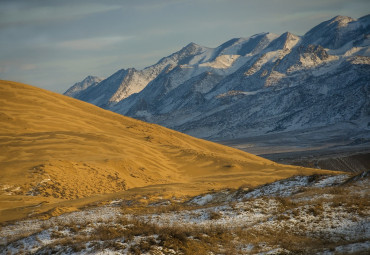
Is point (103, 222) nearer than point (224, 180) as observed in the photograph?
Yes

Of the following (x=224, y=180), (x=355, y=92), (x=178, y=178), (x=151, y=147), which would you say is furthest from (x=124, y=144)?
(x=355, y=92)

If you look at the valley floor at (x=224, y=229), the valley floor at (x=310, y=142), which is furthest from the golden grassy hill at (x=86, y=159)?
the valley floor at (x=310, y=142)

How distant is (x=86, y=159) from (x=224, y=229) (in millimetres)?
24027

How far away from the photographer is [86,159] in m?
35.8

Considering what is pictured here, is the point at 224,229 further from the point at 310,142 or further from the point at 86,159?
the point at 310,142

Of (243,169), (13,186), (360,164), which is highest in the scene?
(13,186)

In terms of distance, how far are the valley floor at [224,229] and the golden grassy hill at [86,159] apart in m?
10.3

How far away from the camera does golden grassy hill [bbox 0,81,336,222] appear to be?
97.1 feet

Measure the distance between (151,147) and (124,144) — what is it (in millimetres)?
4237

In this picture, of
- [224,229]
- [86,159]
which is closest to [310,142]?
[86,159]

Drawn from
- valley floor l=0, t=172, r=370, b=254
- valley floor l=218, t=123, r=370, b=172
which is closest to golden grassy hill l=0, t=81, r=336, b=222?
valley floor l=0, t=172, r=370, b=254

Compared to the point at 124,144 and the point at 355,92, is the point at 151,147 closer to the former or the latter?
the point at 124,144

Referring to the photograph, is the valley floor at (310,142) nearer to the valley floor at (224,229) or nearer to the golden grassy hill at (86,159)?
the golden grassy hill at (86,159)

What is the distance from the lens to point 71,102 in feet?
222
